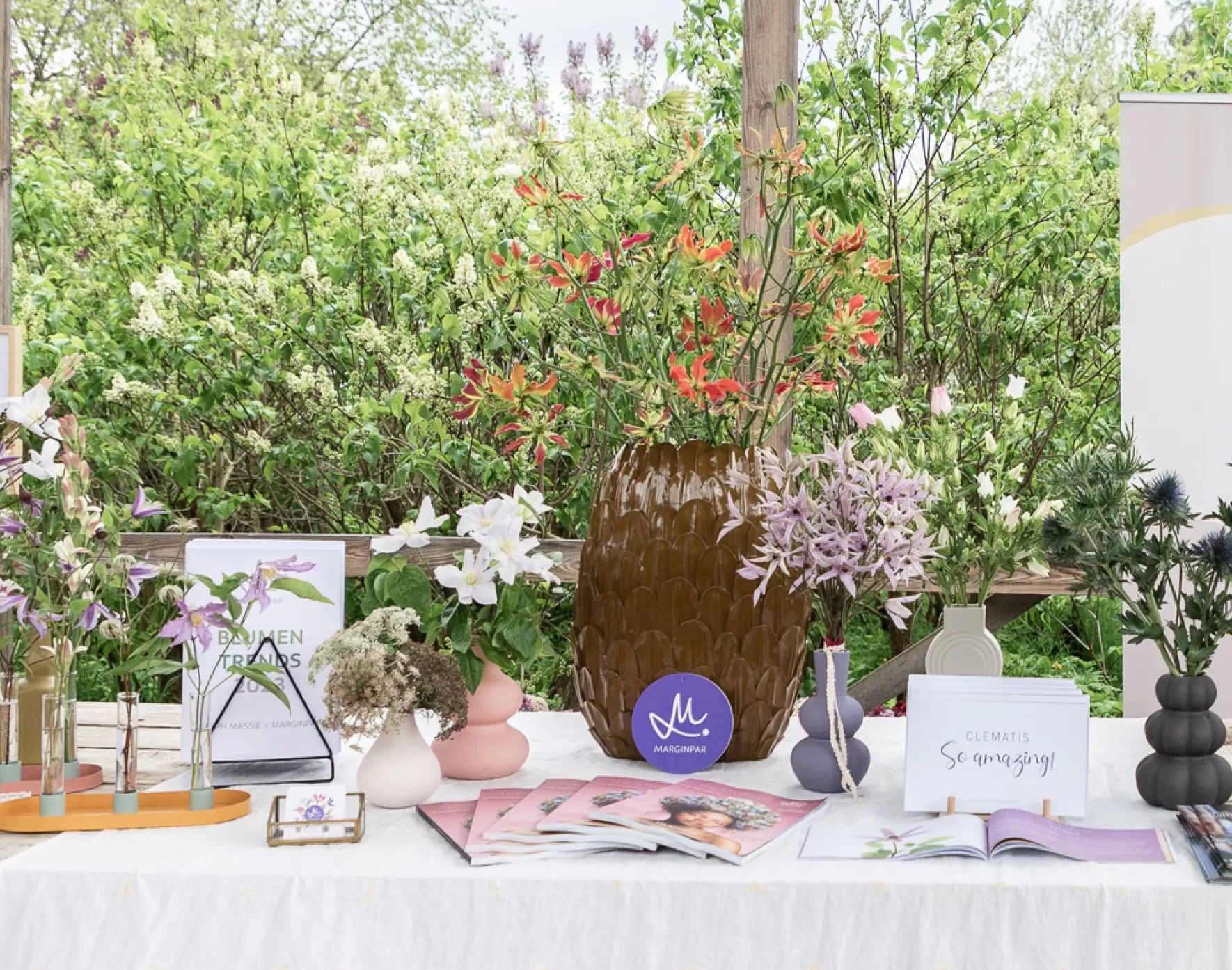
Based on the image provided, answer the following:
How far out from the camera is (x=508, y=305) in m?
1.25

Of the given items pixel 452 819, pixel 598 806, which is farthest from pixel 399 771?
pixel 598 806

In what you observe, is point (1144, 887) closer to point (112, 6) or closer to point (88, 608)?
point (88, 608)

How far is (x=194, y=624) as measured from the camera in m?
1.07

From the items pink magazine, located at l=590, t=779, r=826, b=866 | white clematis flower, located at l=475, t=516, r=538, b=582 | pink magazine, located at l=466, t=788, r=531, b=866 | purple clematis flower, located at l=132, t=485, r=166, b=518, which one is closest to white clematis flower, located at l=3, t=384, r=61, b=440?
purple clematis flower, located at l=132, t=485, r=166, b=518

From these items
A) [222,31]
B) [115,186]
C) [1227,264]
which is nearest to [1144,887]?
[1227,264]

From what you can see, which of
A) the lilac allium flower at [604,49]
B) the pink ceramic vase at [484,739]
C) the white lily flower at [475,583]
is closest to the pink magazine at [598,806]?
the pink ceramic vase at [484,739]

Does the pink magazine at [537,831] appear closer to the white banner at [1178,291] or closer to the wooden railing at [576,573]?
the wooden railing at [576,573]

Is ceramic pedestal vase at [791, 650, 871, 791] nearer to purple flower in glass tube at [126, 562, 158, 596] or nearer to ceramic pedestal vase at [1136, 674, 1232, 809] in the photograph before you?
ceramic pedestal vase at [1136, 674, 1232, 809]

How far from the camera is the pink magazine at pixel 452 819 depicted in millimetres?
1000

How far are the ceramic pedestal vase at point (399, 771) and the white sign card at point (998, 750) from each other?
455 millimetres

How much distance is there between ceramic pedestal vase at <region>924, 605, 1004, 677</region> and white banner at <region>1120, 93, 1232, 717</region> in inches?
45.1

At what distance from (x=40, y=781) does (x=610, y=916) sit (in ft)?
2.10

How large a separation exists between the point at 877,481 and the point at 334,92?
2.61m

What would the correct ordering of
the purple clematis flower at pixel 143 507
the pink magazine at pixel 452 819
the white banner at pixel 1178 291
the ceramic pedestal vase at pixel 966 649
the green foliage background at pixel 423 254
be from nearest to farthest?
the pink magazine at pixel 452 819 < the purple clematis flower at pixel 143 507 < the ceramic pedestal vase at pixel 966 649 < the white banner at pixel 1178 291 < the green foliage background at pixel 423 254
